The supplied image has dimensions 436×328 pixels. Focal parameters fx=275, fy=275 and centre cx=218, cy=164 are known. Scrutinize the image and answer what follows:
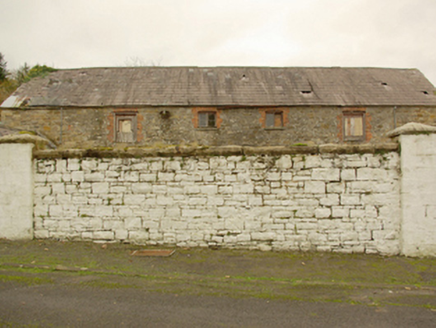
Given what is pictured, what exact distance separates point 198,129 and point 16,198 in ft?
37.8

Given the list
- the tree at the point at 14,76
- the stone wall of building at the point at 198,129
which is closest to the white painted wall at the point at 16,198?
the stone wall of building at the point at 198,129

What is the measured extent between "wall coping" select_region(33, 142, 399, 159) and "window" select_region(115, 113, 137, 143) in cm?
1054

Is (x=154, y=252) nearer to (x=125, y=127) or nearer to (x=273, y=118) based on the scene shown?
(x=125, y=127)

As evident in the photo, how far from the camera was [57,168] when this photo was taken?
22.7ft

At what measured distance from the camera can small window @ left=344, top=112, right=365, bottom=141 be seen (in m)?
17.7

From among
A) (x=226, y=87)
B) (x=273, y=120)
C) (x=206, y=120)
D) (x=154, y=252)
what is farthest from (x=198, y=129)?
(x=154, y=252)

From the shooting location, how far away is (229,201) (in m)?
6.52

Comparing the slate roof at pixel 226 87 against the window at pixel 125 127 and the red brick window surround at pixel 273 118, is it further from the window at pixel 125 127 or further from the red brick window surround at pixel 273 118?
the window at pixel 125 127

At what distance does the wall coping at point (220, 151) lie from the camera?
250 inches

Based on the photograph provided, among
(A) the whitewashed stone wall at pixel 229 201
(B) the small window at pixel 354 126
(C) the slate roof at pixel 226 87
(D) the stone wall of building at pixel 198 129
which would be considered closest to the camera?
(A) the whitewashed stone wall at pixel 229 201

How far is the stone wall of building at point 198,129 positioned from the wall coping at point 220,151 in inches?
402

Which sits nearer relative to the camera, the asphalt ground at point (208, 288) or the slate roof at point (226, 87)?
the asphalt ground at point (208, 288)

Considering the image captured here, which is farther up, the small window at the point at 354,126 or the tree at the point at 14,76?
the tree at the point at 14,76

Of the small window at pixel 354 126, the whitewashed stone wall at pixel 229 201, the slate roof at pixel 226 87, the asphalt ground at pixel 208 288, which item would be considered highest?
the slate roof at pixel 226 87
